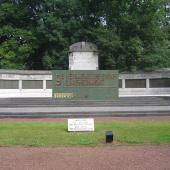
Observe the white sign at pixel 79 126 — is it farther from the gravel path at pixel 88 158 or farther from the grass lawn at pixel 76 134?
the gravel path at pixel 88 158

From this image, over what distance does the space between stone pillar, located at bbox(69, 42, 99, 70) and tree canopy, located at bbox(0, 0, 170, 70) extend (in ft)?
3.23

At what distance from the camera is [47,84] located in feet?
95.5

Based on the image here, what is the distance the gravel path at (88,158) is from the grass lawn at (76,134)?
28.8 inches

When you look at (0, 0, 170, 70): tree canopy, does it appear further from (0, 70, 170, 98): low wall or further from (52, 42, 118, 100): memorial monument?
(52, 42, 118, 100): memorial monument

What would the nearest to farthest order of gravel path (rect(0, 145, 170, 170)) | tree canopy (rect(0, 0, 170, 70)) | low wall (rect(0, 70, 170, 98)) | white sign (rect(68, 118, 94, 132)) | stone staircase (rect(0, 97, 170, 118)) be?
gravel path (rect(0, 145, 170, 170)) < white sign (rect(68, 118, 94, 132)) < stone staircase (rect(0, 97, 170, 118)) < low wall (rect(0, 70, 170, 98)) < tree canopy (rect(0, 0, 170, 70))

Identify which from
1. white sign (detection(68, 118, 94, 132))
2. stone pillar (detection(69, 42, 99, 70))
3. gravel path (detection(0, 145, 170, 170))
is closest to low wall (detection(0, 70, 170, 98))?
stone pillar (detection(69, 42, 99, 70))

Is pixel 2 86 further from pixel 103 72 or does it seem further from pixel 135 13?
pixel 135 13

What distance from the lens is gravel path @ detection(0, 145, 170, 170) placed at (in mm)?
9711

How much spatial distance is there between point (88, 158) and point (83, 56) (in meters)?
19.2

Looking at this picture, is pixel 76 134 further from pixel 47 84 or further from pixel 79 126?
pixel 47 84

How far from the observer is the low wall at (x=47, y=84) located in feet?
92.9

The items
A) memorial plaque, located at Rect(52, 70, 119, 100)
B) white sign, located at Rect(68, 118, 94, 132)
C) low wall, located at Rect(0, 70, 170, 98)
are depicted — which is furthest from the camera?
low wall, located at Rect(0, 70, 170, 98)

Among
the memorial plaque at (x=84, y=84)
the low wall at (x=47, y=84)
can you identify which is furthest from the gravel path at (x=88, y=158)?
the low wall at (x=47, y=84)

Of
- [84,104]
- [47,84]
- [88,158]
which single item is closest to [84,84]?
[84,104]
